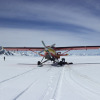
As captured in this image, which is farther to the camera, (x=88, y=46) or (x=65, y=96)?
(x=88, y=46)

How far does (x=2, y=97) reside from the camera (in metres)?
4.12

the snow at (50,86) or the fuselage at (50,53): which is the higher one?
the fuselage at (50,53)

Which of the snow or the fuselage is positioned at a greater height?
the fuselage

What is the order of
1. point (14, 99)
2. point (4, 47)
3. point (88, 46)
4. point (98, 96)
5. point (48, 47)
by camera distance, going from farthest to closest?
point (4, 47)
point (88, 46)
point (48, 47)
point (98, 96)
point (14, 99)

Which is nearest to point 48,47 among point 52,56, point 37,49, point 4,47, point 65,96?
point 52,56

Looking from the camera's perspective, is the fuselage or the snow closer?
the snow

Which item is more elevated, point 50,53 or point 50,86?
point 50,53

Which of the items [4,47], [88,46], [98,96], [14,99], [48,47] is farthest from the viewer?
[4,47]

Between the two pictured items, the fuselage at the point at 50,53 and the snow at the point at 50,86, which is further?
the fuselage at the point at 50,53

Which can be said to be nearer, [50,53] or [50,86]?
[50,86]

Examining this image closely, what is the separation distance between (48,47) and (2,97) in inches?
549

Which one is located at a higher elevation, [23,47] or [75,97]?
[23,47]

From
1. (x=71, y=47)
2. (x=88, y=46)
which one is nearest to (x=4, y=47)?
(x=71, y=47)

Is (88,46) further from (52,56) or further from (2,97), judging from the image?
(2,97)
